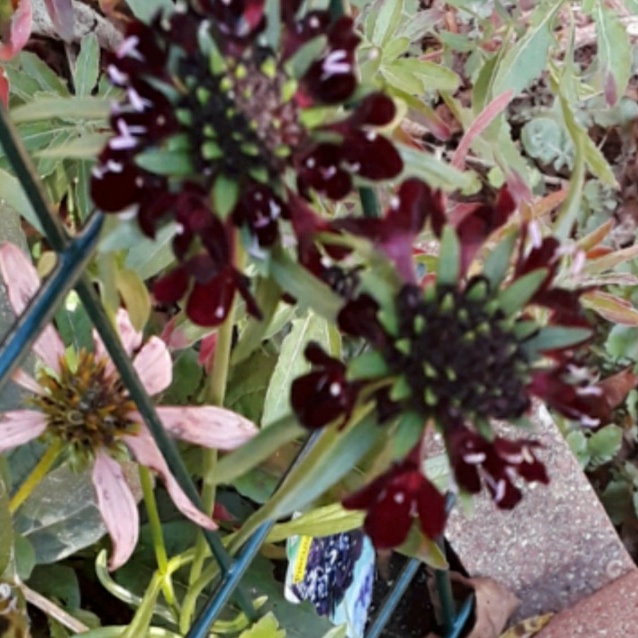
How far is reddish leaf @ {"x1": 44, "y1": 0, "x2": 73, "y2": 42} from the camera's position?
717mm

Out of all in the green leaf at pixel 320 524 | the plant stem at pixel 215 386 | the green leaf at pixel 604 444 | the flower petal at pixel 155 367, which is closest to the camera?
the plant stem at pixel 215 386

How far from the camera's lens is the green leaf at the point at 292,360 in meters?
0.60

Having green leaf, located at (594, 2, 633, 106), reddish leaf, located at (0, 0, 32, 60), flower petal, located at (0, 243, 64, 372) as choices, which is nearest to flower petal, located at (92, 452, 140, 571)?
flower petal, located at (0, 243, 64, 372)

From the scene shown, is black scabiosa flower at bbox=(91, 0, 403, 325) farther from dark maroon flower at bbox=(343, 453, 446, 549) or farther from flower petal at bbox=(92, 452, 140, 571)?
flower petal at bbox=(92, 452, 140, 571)

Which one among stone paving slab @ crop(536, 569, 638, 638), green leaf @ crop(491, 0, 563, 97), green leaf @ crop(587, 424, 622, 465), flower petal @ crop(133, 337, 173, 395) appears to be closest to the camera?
flower petal @ crop(133, 337, 173, 395)

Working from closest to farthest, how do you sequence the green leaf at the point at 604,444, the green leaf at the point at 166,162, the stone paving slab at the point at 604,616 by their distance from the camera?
the green leaf at the point at 166,162, the stone paving slab at the point at 604,616, the green leaf at the point at 604,444

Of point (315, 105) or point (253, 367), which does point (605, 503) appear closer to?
point (253, 367)

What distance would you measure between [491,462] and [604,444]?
0.98 metres

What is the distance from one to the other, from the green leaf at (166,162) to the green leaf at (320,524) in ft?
1.20

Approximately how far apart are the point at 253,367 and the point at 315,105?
0.55 m

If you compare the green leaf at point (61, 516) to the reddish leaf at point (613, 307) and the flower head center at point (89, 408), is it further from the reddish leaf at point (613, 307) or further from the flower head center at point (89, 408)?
the reddish leaf at point (613, 307)

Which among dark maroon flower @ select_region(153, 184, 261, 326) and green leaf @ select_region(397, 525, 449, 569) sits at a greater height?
dark maroon flower @ select_region(153, 184, 261, 326)

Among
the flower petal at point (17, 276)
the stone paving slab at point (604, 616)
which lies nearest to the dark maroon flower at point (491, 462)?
the flower petal at point (17, 276)

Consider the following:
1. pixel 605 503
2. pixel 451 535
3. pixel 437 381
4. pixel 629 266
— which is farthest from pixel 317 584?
pixel 629 266
